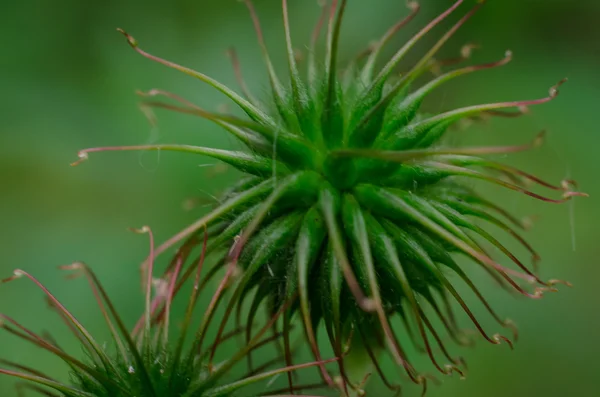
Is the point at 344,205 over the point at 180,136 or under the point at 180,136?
under

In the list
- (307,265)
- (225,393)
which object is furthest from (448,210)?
(225,393)

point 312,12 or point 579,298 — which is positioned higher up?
point 312,12

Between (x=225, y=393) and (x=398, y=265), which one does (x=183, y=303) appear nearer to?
(x=225, y=393)

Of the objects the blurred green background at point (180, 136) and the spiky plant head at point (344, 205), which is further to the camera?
the blurred green background at point (180, 136)

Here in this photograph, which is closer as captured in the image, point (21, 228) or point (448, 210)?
point (448, 210)

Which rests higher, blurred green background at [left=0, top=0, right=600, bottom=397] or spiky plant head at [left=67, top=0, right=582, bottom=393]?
blurred green background at [left=0, top=0, right=600, bottom=397]

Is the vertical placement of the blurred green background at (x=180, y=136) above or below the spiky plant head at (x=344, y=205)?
above

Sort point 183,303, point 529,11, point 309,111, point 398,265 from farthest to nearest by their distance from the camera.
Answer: point 529,11 → point 183,303 → point 309,111 → point 398,265

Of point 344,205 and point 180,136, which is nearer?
point 344,205
